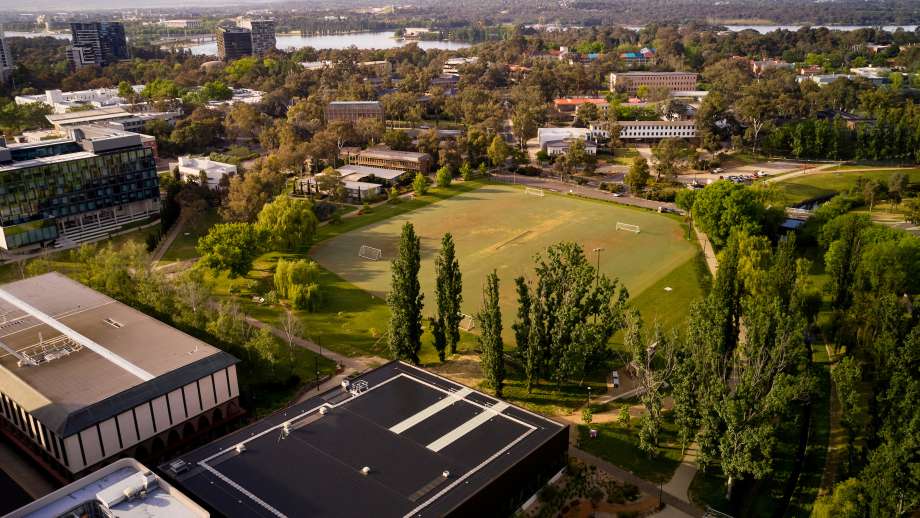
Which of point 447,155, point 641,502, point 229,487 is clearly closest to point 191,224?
point 447,155

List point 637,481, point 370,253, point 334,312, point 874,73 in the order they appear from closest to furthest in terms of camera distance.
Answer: point 637,481 → point 334,312 → point 370,253 → point 874,73

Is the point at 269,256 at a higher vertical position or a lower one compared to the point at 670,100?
lower

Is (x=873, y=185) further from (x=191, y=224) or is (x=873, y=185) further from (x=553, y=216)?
(x=191, y=224)

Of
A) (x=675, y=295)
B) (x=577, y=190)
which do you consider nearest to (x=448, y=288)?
(x=675, y=295)

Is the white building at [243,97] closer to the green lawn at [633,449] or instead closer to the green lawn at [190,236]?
the green lawn at [190,236]

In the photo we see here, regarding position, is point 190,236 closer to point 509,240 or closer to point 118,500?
point 509,240

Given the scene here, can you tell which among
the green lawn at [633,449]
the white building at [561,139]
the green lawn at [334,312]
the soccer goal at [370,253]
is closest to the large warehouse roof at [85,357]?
the green lawn at [334,312]

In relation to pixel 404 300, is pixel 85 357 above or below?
below
